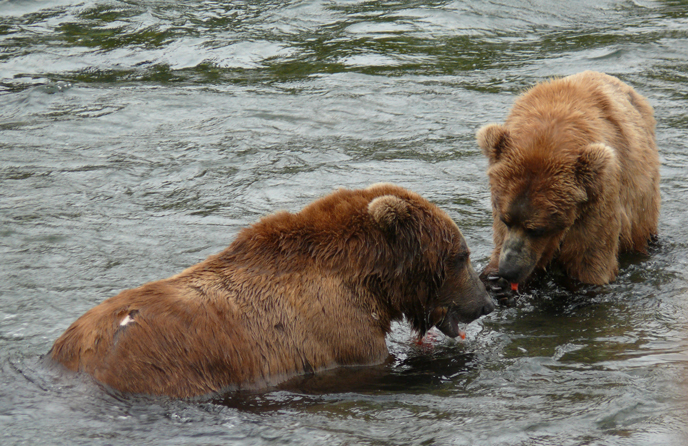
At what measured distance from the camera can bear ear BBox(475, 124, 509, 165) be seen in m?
7.56

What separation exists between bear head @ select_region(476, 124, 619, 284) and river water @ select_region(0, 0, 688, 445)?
0.69 meters

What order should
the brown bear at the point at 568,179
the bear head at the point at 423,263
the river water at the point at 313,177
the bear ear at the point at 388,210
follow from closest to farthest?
the river water at the point at 313,177 → the bear ear at the point at 388,210 → the bear head at the point at 423,263 → the brown bear at the point at 568,179

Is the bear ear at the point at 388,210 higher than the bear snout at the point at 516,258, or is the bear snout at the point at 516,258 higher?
the bear ear at the point at 388,210

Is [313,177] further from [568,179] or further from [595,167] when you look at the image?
[595,167]

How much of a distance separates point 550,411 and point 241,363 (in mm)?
2116

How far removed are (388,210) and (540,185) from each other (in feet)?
5.57

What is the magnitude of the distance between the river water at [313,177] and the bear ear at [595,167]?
3.87ft

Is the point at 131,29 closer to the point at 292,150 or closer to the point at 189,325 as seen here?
the point at 292,150

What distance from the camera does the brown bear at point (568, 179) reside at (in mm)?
7191

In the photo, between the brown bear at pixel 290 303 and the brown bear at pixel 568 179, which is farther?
the brown bear at pixel 568 179

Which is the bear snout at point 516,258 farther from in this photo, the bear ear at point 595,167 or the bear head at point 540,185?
the bear ear at point 595,167

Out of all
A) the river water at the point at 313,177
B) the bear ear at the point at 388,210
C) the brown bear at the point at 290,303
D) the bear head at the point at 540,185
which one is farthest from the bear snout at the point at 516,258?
the bear ear at the point at 388,210

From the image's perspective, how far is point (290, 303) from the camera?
6039 mm

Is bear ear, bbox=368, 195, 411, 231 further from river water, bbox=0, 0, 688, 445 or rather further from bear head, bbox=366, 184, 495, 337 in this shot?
river water, bbox=0, 0, 688, 445
